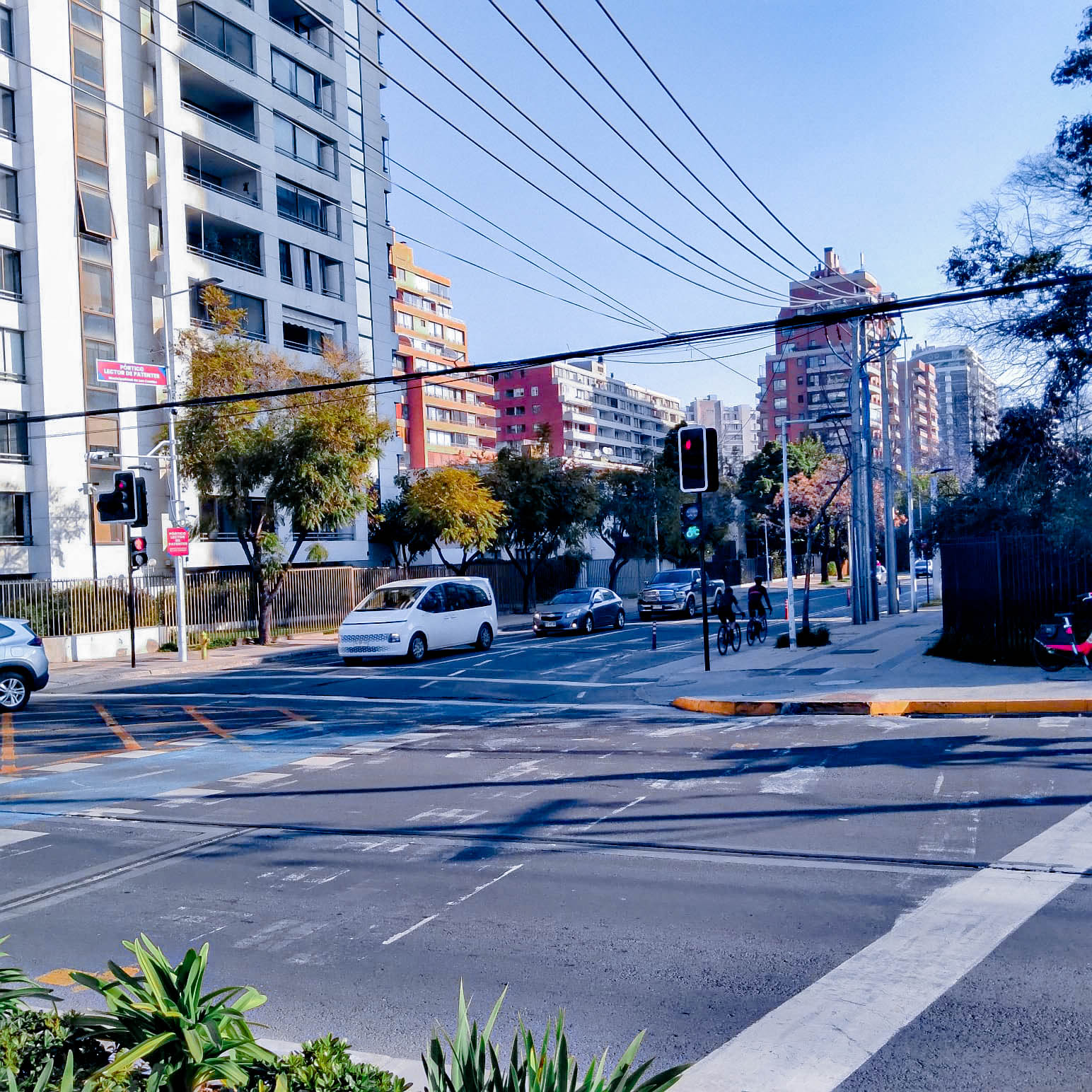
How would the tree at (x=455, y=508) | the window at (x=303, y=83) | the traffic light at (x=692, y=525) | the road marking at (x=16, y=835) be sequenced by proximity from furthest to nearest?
1. the window at (x=303, y=83)
2. the tree at (x=455, y=508)
3. the traffic light at (x=692, y=525)
4. the road marking at (x=16, y=835)

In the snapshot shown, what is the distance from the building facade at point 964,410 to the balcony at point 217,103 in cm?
2421

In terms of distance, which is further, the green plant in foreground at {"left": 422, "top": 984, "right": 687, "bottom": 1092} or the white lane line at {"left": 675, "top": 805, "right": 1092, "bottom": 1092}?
the white lane line at {"left": 675, "top": 805, "right": 1092, "bottom": 1092}

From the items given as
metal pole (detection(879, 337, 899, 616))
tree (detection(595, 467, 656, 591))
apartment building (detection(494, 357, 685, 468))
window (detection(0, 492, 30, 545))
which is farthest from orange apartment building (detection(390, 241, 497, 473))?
window (detection(0, 492, 30, 545))

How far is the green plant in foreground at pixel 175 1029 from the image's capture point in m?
3.28

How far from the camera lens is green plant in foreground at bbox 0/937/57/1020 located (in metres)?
3.74

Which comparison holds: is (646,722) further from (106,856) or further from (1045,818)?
(106,856)

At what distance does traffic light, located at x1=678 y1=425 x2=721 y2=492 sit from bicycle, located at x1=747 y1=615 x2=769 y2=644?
874cm

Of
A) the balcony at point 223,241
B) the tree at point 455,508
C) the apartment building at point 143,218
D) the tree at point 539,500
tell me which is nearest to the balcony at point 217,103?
the apartment building at point 143,218

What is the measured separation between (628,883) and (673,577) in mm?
33434

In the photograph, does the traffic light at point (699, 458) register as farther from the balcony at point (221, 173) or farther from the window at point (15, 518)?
the balcony at point (221, 173)

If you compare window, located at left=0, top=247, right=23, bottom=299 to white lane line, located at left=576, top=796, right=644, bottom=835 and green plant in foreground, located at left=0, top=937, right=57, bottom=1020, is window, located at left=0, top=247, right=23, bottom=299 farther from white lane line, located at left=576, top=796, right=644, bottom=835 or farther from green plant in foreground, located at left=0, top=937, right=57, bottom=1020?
green plant in foreground, located at left=0, top=937, right=57, bottom=1020

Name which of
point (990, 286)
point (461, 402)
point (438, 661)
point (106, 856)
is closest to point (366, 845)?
point (106, 856)

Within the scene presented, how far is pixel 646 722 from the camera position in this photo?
1460 cm

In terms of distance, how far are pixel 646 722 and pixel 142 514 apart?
15815mm
